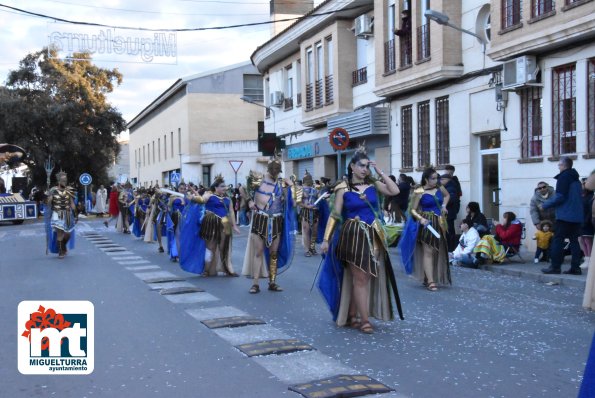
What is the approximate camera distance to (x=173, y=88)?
54.5 metres

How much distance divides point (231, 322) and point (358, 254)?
1.73 metres

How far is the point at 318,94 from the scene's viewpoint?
27.7m

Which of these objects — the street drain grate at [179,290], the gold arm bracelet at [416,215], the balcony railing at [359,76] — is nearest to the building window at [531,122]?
the gold arm bracelet at [416,215]

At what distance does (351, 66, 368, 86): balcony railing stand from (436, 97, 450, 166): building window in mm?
5095

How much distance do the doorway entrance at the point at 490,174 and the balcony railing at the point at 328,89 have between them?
866 cm

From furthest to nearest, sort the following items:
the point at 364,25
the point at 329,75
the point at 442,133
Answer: the point at 329,75 → the point at 364,25 → the point at 442,133

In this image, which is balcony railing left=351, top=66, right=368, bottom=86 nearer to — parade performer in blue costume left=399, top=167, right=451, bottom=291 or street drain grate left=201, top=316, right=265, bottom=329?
parade performer in blue costume left=399, top=167, right=451, bottom=291

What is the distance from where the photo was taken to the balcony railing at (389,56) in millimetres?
21656

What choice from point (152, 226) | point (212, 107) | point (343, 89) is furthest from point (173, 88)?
point (152, 226)

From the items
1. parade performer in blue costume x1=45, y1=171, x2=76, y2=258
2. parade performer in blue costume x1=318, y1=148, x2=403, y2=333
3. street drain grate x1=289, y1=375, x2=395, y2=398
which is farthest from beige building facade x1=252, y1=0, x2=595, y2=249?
street drain grate x1=289, y1=375, x2=395, y2=398

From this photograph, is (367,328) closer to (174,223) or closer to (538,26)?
(174,223)

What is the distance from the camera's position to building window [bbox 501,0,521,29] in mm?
15966

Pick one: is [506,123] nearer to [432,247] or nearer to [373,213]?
[432,247]

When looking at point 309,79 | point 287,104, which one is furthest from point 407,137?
point 287,104
